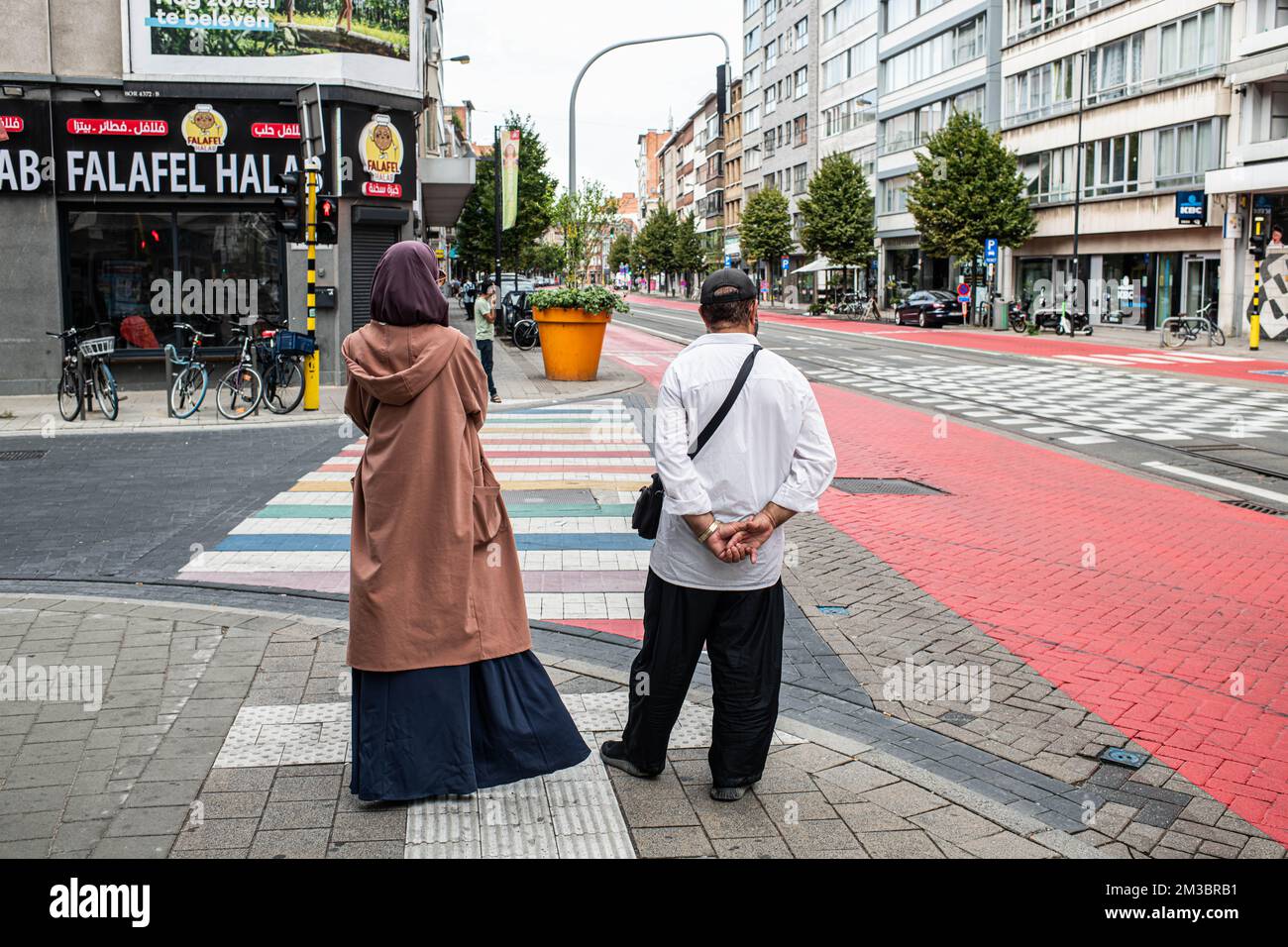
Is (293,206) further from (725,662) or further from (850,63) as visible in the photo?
(850,63)

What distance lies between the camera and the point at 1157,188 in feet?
142

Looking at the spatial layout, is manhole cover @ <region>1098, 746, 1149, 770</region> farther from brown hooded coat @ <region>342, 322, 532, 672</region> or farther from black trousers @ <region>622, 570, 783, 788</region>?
brown hooded coat @ <region>342, 322, 532, 672</region>

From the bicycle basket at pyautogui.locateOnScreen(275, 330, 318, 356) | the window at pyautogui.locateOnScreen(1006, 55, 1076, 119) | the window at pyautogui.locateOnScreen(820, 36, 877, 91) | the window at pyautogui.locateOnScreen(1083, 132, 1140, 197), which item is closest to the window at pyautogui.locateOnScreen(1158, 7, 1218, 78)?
the window at pyautogui.locateOnScreen(1083, 132, 1140, 197)

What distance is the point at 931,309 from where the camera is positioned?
4803 cm

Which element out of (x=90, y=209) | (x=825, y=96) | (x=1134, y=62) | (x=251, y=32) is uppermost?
(x=825, y=96)

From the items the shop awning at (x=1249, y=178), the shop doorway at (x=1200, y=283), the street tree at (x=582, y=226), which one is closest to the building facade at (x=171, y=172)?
the street tree at (x=582, y=226)

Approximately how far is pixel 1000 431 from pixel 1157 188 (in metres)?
31.7

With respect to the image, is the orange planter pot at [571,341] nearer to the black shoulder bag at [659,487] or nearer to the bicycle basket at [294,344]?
the bicycle basket at [294,344]

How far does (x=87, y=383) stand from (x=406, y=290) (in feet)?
46.3

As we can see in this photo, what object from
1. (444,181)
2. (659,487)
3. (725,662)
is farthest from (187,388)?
(725,662)

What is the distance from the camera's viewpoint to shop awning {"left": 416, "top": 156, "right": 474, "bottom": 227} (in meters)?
27.0

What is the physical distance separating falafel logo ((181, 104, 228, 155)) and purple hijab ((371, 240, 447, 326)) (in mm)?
18051
